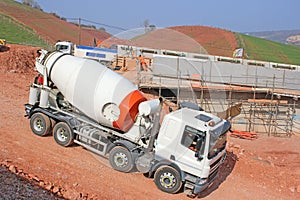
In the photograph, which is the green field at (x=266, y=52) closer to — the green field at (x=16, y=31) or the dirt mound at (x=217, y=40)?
the dirt mound at (x=217, y=40)

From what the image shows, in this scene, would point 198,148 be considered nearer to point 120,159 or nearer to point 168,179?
point 168,179

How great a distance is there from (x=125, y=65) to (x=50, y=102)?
1295 cm

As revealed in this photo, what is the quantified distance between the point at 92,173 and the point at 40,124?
9.16 ft

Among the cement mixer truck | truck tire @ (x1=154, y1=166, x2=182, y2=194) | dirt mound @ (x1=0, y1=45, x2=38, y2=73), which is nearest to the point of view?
the cement mixer truck

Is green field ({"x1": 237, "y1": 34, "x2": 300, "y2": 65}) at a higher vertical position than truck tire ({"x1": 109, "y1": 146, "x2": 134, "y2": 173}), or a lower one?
higher

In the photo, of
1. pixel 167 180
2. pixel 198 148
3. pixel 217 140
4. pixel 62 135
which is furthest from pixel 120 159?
pixel 217 140

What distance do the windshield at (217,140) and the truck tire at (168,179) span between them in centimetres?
97

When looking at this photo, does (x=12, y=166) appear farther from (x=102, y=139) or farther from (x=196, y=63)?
(x=196, y=63)

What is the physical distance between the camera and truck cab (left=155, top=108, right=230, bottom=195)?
7285 millimetres

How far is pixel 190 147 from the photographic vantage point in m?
7.41

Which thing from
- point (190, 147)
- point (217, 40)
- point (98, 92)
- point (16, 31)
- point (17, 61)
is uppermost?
point (217, 40)

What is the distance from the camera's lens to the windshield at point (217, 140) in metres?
7.33

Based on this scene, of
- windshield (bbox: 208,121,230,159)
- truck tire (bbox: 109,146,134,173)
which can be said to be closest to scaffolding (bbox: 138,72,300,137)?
truck tire (bbox: 109,146,134,173)

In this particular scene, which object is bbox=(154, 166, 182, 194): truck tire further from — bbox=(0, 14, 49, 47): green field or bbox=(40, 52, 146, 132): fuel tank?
bbox=(0, 14, 49, 47): green field
